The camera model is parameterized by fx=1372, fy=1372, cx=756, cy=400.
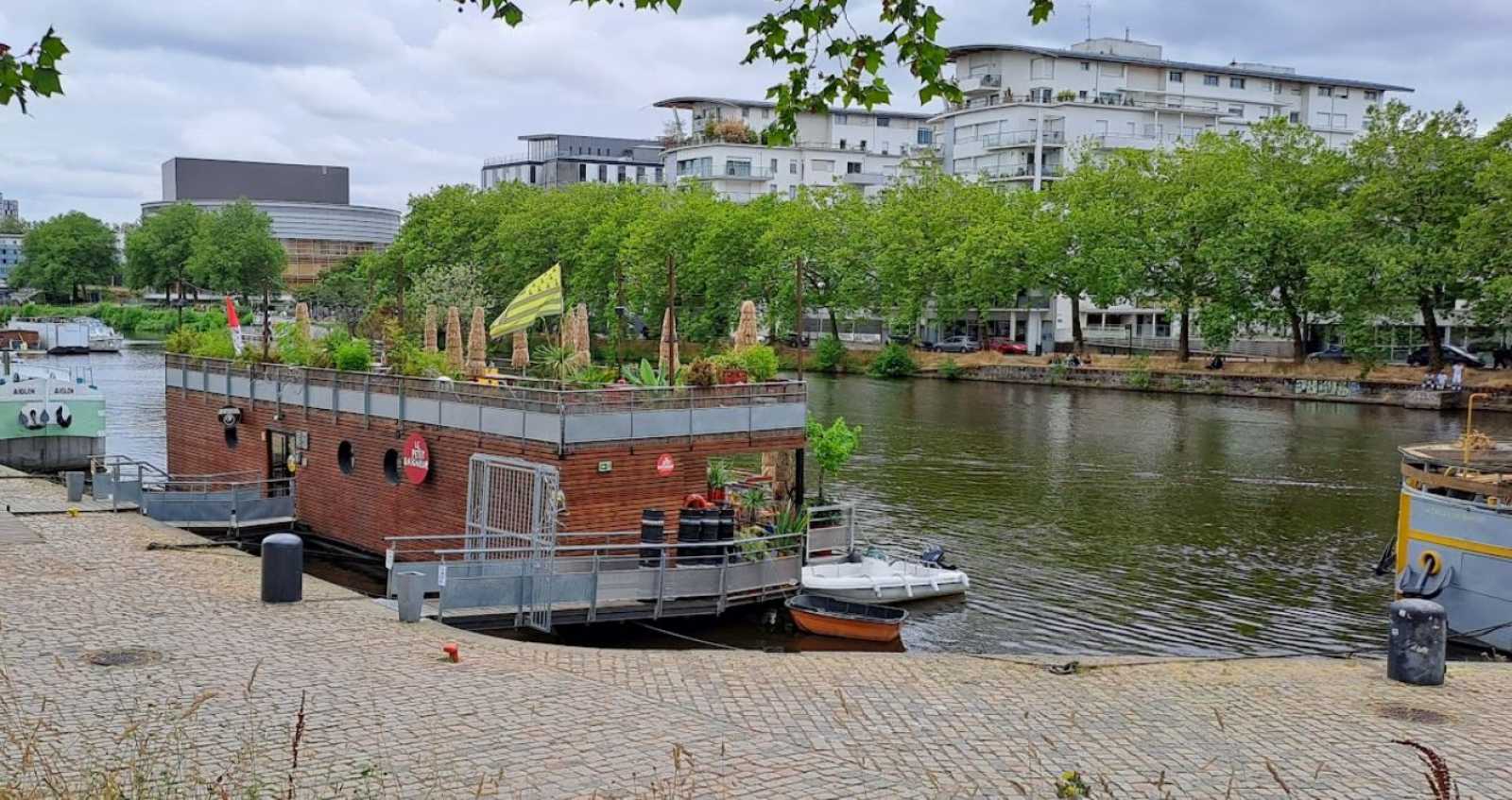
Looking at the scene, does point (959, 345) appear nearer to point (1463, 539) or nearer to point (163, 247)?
point (1463, 539)

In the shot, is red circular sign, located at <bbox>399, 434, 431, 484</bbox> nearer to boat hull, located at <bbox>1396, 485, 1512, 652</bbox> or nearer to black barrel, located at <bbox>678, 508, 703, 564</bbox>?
black barrel, located at <bbox>678, 508, 703, 564</bbox>

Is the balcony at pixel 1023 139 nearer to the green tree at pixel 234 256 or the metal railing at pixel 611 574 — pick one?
the metal railing at pixel 611 574

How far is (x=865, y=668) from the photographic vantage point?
17109mm

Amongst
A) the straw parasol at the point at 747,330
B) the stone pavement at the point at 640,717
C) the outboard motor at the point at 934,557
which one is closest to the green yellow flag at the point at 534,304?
the straw parasol at the point at 747,330

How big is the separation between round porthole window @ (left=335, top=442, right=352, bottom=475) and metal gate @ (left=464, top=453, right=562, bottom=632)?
5.33 m

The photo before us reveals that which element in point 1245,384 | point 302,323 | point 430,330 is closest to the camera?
point 302,323

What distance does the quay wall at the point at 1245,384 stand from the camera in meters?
64.9

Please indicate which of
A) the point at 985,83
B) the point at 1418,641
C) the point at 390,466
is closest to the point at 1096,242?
the point at 985,83

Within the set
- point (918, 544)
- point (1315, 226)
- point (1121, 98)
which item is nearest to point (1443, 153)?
point (1315, 226)

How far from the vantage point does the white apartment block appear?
103m

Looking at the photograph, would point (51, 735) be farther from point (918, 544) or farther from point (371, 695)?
point (918, 544)

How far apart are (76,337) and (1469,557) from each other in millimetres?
112576

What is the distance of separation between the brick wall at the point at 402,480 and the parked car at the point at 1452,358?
→ 60.1 meters

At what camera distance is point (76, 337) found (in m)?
113
